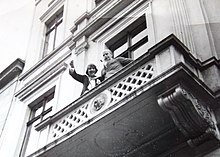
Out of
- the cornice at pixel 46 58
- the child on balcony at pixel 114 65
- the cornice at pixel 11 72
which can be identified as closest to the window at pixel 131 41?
the child on balcony at pixel 114 65

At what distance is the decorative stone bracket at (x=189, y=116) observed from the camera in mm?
6328

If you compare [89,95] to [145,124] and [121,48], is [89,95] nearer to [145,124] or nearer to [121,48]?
[145,124]

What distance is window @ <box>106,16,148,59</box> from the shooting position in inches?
396

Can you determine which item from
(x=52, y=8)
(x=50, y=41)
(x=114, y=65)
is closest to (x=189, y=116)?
(x=114, y=65)

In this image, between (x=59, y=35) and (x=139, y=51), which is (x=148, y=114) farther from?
(x=59, y=35)

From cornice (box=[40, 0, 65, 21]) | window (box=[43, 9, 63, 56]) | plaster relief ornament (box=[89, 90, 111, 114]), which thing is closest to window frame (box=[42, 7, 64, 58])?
window (box=[43, 9, 63, 56])

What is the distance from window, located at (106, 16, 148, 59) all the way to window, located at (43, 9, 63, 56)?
4055 mm

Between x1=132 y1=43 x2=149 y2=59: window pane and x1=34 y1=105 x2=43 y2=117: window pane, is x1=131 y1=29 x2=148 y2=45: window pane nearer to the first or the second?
x1=132 y1=43 x2=149 y2=59: window pane

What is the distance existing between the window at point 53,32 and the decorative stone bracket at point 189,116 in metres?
8.72

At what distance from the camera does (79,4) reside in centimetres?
1468

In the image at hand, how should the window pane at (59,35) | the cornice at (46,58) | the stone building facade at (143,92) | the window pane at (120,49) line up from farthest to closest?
the window pane at (59,35), the cornice at (46,58), the window pane at (120,49), the stone building facade at (143,92)

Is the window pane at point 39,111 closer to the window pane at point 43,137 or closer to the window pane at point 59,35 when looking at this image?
the window pane at point 59,35

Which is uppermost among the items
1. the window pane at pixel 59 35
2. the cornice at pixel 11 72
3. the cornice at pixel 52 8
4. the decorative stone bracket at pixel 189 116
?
the cornice at pixel 52 8

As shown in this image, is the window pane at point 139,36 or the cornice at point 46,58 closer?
the window pane at point 139,36
